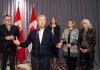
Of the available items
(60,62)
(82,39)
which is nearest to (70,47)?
(82,39)

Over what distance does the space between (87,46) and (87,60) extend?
34cm

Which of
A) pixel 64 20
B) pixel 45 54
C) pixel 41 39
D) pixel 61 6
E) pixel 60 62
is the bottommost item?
pixel 60 62

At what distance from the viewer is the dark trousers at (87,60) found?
15.5 feet

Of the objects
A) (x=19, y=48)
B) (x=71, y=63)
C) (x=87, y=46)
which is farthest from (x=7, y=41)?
(x=87, y=46)

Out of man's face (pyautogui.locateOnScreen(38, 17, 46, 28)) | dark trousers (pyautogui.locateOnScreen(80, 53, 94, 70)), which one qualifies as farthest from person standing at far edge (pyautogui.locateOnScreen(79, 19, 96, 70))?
man's face (pyautogui.locateOnScreen(38, 17, 46, 28))

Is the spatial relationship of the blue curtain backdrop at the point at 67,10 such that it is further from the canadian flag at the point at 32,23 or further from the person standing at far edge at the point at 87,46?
the person standing at far edge at the point at 87,46

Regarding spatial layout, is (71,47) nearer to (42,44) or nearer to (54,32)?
(54,32)

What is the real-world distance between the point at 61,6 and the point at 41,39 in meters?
3.87

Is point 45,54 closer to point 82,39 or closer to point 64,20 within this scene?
point 82,39

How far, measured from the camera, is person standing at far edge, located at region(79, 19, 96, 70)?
186 inches

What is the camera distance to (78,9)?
692 cm

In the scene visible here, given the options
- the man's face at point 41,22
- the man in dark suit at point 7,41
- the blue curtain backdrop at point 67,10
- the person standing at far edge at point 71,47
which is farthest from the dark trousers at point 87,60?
the blue curtain backdrop at point 67,10

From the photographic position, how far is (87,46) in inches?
187

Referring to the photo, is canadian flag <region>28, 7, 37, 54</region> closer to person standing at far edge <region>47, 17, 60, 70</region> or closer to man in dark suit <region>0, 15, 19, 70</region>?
person standing at far edge <region>47, 17, 60, 70</region>
